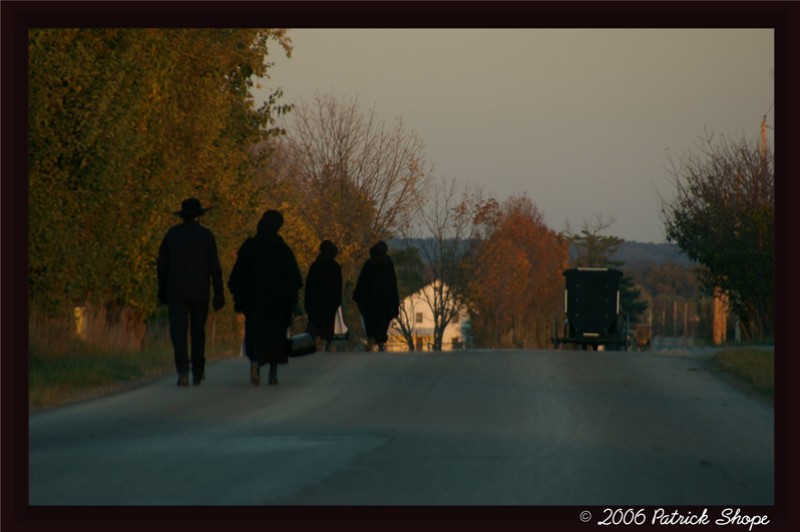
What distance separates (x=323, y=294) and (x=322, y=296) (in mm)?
52

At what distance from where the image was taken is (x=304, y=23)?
10.4 m

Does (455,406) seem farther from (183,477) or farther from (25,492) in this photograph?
(25,492)

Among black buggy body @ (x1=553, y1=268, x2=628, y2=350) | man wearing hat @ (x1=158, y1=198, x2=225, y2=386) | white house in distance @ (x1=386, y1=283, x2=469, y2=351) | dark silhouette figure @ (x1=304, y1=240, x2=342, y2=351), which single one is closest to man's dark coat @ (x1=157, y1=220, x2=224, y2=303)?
man wearing hat @ (x1=158, y1=198, x2=225, y2=386)

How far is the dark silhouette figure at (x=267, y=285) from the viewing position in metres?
18.2

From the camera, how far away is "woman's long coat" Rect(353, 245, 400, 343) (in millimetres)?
27797

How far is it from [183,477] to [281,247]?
8.35 m

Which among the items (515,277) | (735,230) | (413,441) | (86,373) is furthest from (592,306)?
(515,277)

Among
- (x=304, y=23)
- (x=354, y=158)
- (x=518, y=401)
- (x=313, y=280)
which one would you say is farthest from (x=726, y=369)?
(x=354, y=158)

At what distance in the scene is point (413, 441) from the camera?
12547 millimetres

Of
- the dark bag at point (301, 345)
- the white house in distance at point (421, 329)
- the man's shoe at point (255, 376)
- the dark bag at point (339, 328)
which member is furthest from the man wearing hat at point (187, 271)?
→ the white house in distance at point (421, 329)

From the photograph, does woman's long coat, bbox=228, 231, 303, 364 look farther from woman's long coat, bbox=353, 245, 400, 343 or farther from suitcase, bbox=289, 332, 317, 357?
woman's long coat, bbox=353, 245, 400, 343

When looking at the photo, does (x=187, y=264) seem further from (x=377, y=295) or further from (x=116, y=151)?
(x=377, y=295)

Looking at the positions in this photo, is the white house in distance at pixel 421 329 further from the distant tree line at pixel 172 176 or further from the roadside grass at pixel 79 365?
the roadside grass at pixel 79 365

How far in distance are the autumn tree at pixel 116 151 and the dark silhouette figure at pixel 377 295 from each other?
380 centimetres
